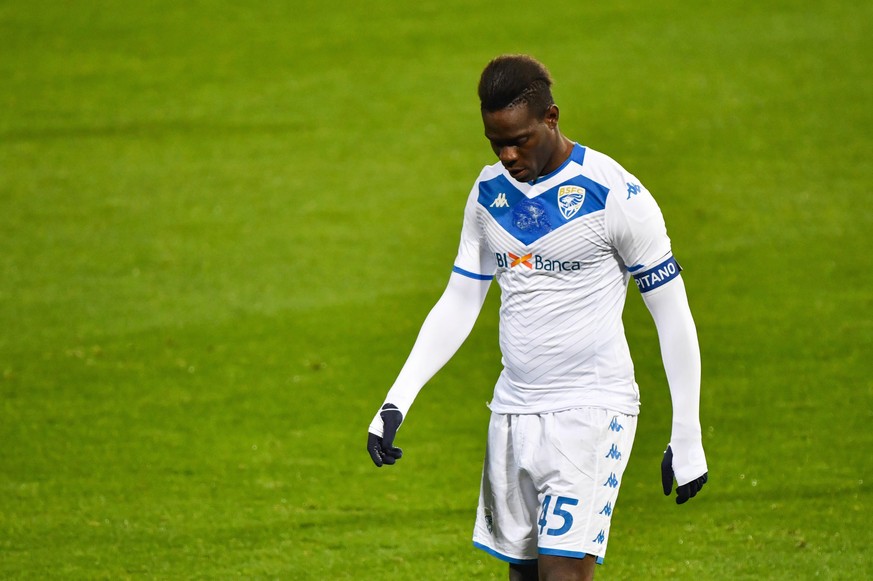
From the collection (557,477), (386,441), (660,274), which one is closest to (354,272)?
(386,441)

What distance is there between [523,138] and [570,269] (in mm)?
488

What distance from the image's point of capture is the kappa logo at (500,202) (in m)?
4.48

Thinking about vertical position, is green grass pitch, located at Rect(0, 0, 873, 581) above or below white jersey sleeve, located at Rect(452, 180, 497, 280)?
below

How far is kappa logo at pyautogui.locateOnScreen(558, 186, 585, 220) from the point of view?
14.2ft

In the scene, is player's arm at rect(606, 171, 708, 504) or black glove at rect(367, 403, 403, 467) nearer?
player's arm at rect(606, 171, 708, 504)

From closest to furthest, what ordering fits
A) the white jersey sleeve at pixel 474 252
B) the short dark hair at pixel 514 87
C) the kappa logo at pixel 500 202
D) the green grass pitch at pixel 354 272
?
the short dark hair at pixel 514 87 < the kappa logo at pixel 500 202 < the white jersey sleeve at pixel 474 252 < the green grass pitch at pixel 354 272

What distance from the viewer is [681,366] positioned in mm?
4367

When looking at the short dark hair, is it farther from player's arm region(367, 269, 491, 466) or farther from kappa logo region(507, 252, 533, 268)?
player's arm region(367, 269, 491, 466)

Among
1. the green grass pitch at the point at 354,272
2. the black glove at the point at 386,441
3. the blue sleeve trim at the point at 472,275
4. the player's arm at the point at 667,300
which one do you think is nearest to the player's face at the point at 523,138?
the player's arm at the point at 667,300

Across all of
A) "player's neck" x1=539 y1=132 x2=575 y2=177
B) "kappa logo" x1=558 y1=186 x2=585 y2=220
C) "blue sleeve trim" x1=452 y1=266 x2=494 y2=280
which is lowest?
"blue sleeve trim" x1=452 y1=266 x2=494 y2=280

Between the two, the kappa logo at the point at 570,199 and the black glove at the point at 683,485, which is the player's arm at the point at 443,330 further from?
the black glove at the point at 683,485

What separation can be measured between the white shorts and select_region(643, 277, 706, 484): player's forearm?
20 cm

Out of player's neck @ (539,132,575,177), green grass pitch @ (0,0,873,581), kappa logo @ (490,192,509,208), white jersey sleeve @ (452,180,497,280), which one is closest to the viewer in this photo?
player's neck @ (539,132,575,177)

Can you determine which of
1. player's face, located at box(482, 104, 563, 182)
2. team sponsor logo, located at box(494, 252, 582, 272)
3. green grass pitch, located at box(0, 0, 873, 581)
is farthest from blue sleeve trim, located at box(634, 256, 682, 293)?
green grass pitch, located at box(0, 0, 873, 581)
